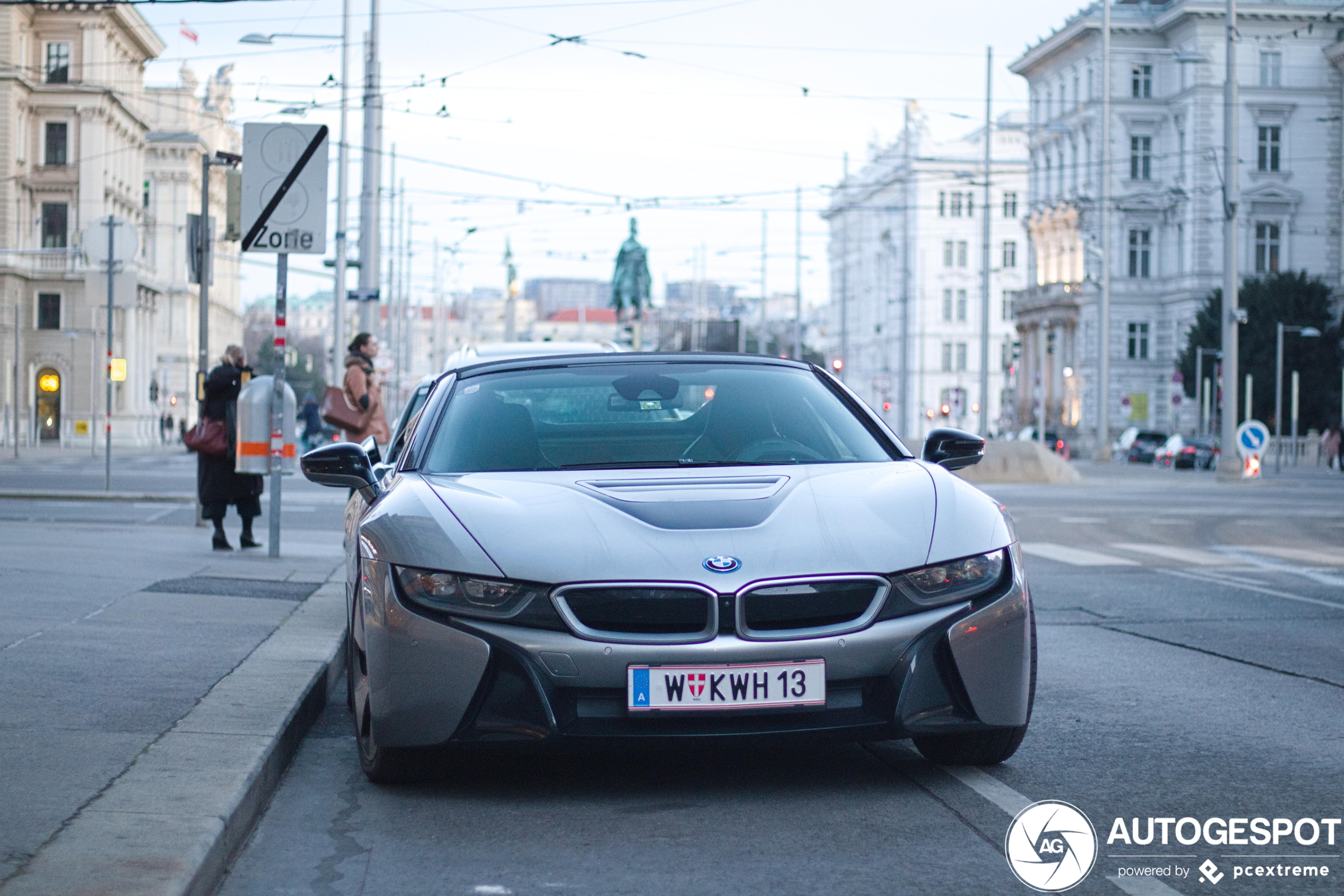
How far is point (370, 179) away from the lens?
35438 mm

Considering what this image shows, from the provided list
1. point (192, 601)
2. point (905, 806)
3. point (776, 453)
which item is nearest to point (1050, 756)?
point (905, 806)

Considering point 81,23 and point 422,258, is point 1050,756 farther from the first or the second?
point 422,258

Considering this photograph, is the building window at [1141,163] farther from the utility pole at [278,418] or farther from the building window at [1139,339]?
the utility pole at [278,418]

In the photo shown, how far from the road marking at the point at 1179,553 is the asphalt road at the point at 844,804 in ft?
23.4

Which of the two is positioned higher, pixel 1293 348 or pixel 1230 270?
pixel 1230 270

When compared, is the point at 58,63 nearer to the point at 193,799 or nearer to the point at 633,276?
the point at 633,276

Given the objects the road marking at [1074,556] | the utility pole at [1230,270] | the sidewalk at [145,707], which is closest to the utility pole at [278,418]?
the sidewalk at [145,707]

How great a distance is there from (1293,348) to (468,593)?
232ft

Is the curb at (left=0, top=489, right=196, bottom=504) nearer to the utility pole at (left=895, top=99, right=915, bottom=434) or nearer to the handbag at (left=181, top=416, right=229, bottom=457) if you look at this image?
the handbag at (left=181, top=416, right=229, bottom=457)

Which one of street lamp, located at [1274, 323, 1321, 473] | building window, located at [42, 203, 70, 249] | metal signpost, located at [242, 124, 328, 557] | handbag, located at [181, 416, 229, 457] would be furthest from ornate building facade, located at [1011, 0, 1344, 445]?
metal signpost, located at [242, 124, 328, 557]

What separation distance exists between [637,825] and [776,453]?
5.68 feet

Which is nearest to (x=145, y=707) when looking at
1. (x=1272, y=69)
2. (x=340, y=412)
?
(x=340, y=412)

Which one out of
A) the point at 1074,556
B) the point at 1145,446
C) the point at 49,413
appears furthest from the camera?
the point at 49,413

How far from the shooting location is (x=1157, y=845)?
468 centimetres
